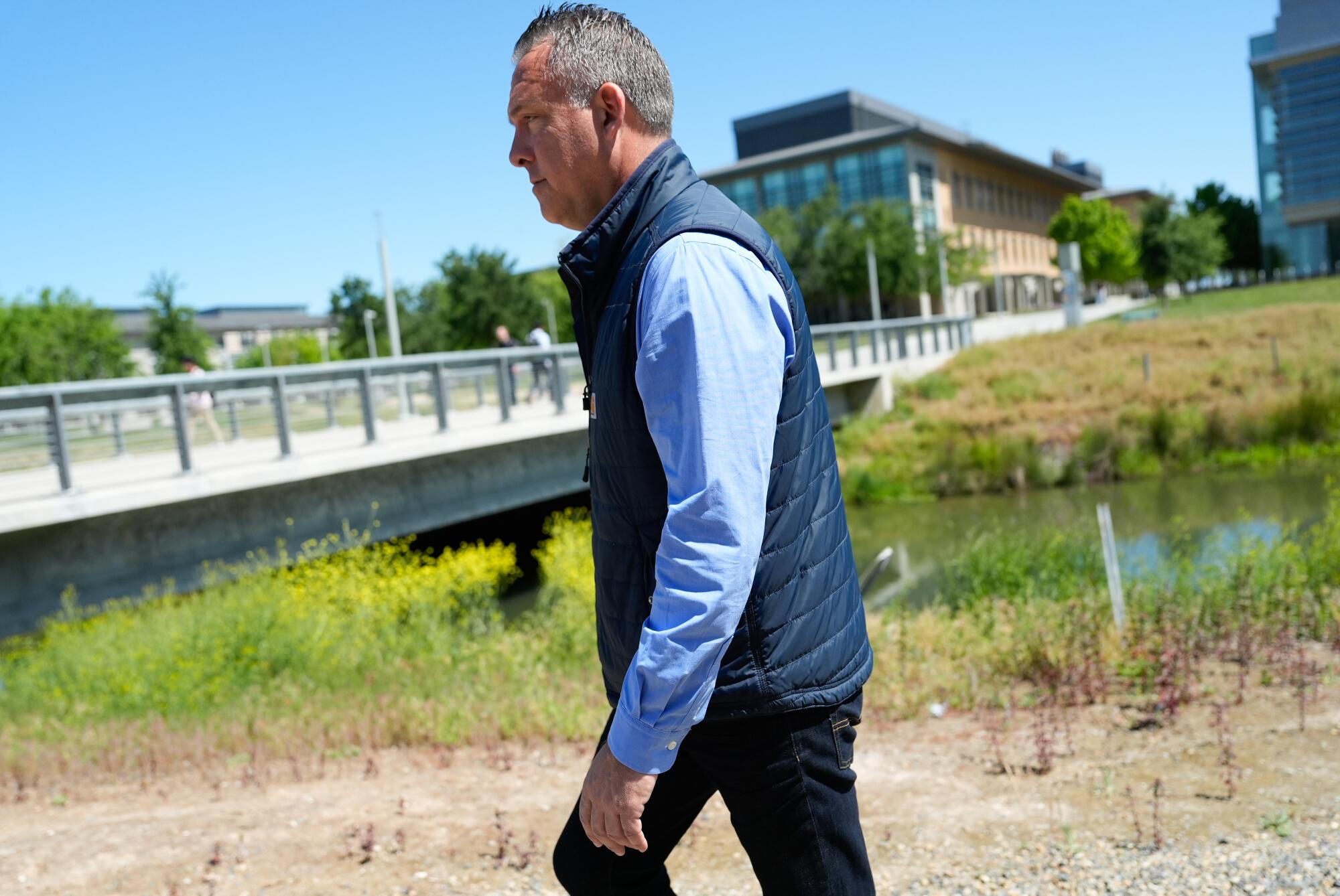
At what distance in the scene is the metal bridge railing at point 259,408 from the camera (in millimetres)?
11055

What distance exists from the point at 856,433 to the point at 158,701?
23.9 metres

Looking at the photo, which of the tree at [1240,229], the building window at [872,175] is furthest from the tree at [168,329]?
the tree at [1240,229]

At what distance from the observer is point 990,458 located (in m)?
26.5

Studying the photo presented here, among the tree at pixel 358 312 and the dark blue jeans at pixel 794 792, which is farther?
the tree at pixel 358 312

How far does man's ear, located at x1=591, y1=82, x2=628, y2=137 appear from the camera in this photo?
1.94 metres

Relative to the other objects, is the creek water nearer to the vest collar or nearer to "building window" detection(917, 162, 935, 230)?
the vest collar

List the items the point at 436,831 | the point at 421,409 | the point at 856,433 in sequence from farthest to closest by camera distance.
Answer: the point at 856,433, the point at 421,409, the point at 436,831

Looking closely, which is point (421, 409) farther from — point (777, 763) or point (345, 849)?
point (777, 763)

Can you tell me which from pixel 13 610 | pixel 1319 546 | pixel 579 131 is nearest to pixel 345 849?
pixel 579 131

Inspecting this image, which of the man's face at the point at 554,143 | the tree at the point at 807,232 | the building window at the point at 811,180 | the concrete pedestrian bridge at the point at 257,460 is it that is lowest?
the concrete pedestrian bridge at the point at 257,460

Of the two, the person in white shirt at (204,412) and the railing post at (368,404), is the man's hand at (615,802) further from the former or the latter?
the railing post at (368,404)

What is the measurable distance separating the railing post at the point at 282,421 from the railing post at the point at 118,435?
1959mm

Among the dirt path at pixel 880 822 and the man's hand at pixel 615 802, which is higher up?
the man's hand at pixel 615 802

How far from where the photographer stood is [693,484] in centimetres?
169
